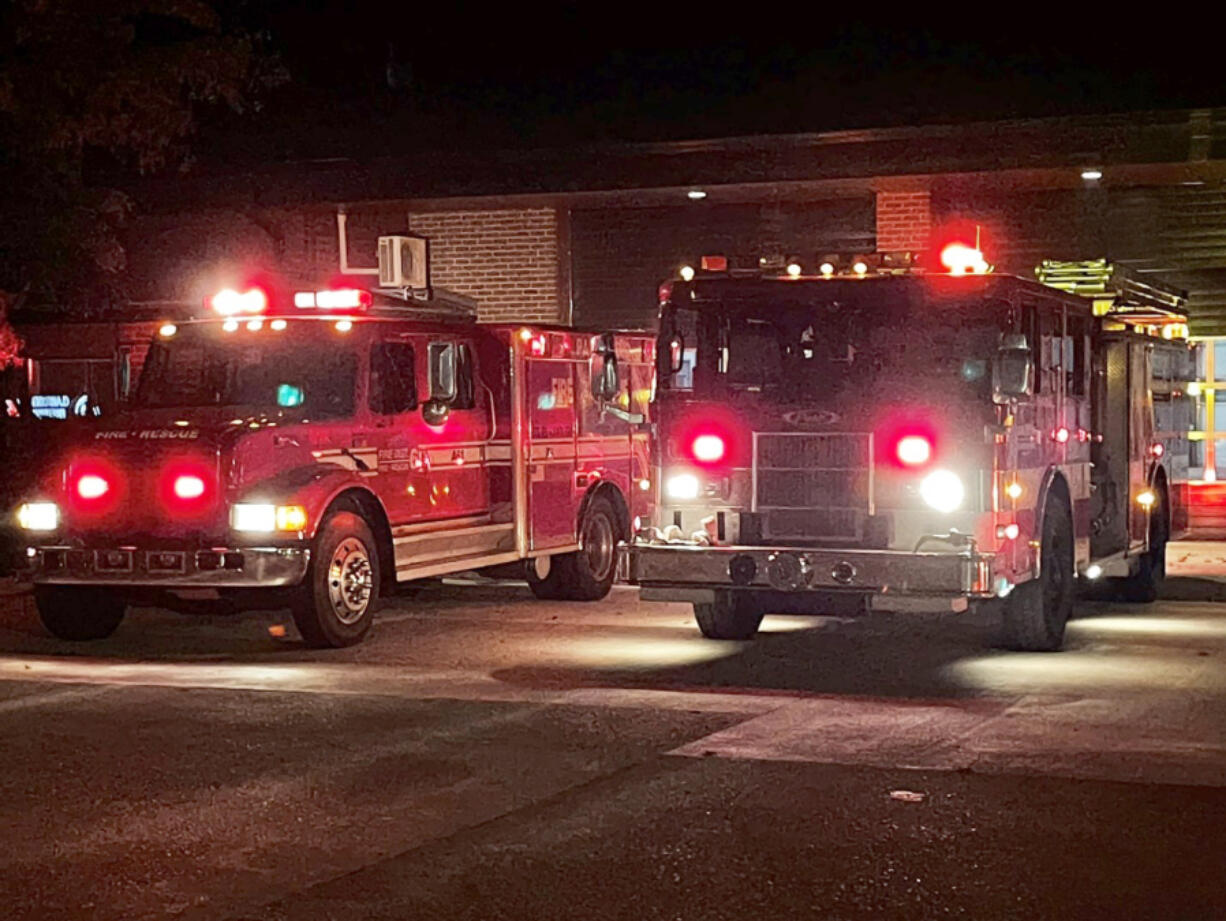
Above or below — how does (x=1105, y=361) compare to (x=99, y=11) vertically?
below

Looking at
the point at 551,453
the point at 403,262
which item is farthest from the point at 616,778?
the point at 403,262

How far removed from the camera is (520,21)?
2475cm

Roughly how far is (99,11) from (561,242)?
6.98m

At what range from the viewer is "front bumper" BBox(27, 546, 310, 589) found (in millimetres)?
13031

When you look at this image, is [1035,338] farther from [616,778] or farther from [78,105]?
[78,105]

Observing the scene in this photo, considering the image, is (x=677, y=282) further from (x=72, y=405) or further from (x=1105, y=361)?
(x=72, y=405)

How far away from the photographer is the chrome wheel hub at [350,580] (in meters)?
13.6

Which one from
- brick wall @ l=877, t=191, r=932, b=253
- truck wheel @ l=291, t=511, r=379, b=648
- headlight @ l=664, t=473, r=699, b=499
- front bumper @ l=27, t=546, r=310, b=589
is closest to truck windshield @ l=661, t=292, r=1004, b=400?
headlight @ l=664, t=473, r=699, b=499

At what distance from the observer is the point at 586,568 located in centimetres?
1720

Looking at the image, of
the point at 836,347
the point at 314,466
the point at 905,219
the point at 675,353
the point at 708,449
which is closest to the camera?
the point at 836,347

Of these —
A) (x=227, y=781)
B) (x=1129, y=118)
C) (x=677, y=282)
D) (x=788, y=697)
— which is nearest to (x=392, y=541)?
(x=677, y=282)

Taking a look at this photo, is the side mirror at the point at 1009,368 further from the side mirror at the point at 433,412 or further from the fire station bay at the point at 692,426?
the side mirror at the point at 433,412

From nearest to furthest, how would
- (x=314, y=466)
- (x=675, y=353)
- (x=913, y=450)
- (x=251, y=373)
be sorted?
1. (x=913, y=450)
2. (x=675, y=353)
3. (x=314, y=466)
4. (x=251, y=373)

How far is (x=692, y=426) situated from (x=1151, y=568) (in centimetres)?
518
